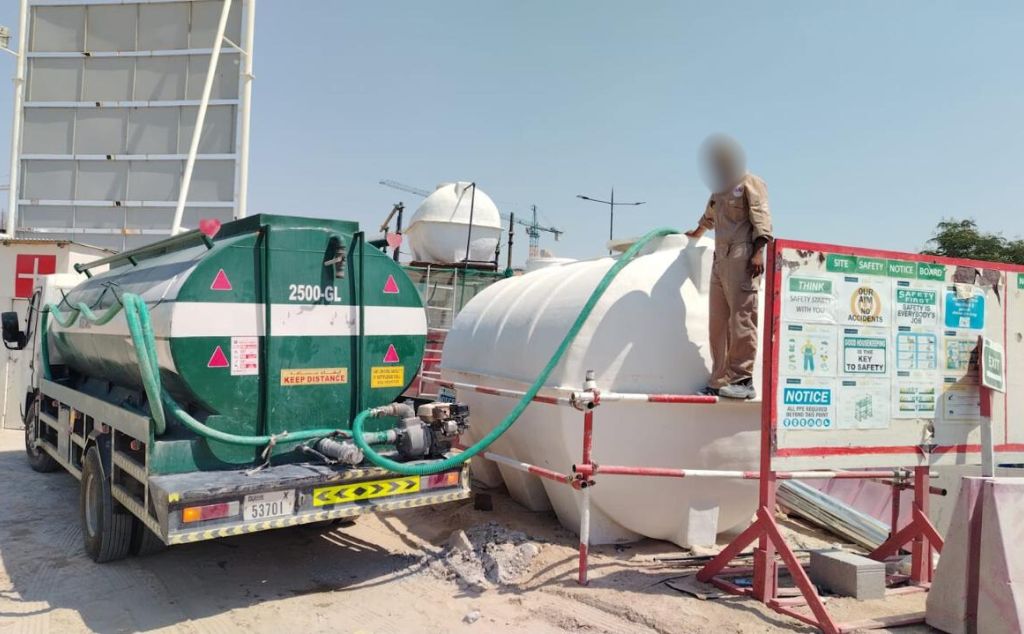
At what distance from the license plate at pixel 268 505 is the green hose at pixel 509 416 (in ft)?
1.92

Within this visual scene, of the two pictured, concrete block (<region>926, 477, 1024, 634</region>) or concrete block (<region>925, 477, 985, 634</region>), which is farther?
concrete block (<region>925, 477, 985, 634</region>)

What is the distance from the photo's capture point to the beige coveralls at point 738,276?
17.4 feet

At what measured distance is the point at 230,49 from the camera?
1222 cm

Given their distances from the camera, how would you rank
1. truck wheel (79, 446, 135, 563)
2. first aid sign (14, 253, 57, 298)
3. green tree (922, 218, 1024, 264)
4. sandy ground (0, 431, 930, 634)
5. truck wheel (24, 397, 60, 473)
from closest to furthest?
sandy ground (0, 431, 930, 634), truck wheel (79, 446, 135, 563), truck wheel (24, 397, 60, 473), first aid sign (14, 253, 57, 298), green tree (922, 218, 1024, 264)

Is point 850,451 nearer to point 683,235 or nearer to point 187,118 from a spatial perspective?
point 683,235

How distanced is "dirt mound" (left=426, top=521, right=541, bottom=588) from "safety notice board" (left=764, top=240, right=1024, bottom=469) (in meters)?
2.03

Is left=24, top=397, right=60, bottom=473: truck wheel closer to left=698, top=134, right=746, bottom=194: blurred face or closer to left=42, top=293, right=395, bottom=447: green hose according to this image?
left=42, top=293, right=395, bottom=447: green hose

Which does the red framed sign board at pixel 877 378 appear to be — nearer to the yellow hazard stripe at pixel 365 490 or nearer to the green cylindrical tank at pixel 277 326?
the yellow hazard stripe at pixel 365 490

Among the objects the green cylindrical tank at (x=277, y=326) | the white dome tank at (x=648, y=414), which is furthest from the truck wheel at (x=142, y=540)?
the white dome tank at (x=648, y=414)

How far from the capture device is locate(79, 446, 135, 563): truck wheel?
549cm

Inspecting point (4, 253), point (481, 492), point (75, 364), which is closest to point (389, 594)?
point (481, 492)

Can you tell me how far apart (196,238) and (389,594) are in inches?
123

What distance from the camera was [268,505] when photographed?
4.68m

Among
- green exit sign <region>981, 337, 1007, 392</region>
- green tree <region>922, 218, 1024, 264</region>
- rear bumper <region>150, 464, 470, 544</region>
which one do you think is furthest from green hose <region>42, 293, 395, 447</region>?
green tree <region>922, 218, 1024, 264</region>
